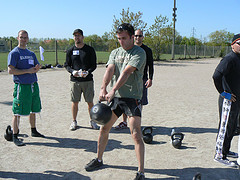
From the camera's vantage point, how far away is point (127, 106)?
142 inches

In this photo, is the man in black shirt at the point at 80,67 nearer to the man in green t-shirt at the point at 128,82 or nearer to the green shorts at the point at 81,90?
the green shorts at the point at 81,90

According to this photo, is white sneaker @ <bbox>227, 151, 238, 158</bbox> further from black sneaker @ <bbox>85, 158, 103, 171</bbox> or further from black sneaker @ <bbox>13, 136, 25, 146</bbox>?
black sneaker @ <bbox>13, 136, 25, 146</bbox>

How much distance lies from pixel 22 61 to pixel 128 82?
2348 mm

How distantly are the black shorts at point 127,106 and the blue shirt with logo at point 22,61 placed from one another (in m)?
2.06

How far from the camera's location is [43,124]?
6125 mm

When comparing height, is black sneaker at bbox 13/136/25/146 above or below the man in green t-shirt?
below

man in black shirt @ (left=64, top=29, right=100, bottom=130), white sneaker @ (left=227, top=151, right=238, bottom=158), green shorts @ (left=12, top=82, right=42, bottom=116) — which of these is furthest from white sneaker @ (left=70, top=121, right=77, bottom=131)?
white sneaker @ (left=227, top=151, right=238, bottom=158)

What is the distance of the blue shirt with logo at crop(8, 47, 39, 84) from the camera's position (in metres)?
4.68

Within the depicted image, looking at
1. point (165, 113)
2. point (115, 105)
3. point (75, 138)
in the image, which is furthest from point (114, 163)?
point (165, 113)

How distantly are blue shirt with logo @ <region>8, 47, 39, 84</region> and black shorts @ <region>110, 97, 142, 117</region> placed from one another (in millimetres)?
2063

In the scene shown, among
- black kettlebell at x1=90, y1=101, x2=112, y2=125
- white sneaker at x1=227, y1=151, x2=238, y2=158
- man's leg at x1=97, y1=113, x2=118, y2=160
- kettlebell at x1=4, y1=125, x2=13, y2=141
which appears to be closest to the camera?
black kettlebell at x1=90, y1=101, x2=112, y2=125

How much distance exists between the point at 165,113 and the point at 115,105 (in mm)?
3882

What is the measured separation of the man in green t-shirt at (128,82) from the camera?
3391 millimetres

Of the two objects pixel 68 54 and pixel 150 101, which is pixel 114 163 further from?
pixel 150 101
